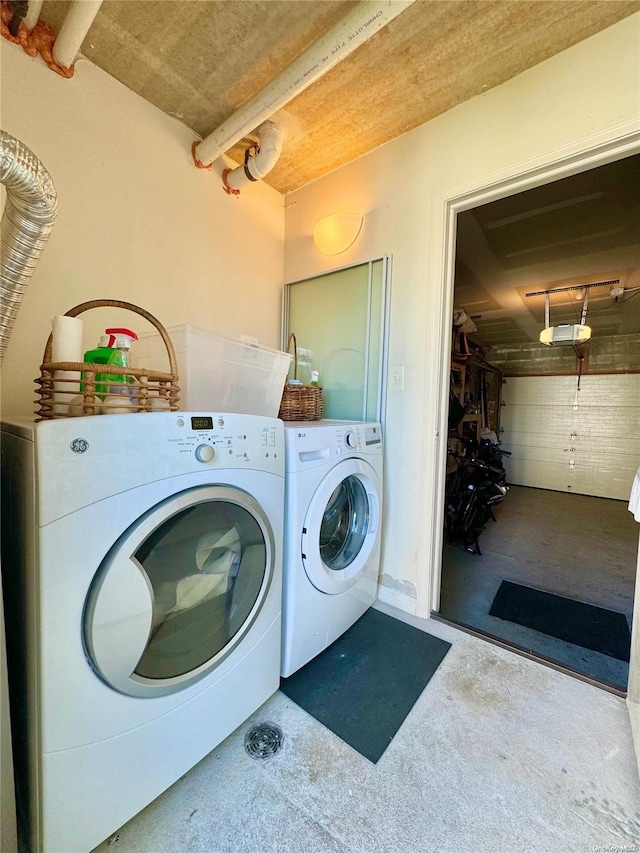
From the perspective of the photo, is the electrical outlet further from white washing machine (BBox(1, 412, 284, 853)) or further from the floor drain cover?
the floor drain cover

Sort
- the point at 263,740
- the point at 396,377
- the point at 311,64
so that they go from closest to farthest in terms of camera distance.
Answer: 1. the point at 263,740
2. the point at 311,64
3. the point at 396,377

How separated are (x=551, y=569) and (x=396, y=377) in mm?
2005

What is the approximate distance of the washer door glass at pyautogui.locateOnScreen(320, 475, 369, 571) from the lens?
150 centimetres

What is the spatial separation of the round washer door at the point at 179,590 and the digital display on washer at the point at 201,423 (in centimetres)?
16

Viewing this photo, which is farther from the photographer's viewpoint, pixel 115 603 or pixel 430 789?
pixel 430 789

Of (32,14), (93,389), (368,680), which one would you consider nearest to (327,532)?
(368,680)

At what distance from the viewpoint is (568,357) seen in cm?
541

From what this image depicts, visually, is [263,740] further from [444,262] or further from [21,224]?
[444,262]

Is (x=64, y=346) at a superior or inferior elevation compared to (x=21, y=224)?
inferior

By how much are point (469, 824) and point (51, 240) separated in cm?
237

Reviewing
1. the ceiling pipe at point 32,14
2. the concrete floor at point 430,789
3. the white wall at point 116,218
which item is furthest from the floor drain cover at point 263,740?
the ceiling pipe at point 32,14

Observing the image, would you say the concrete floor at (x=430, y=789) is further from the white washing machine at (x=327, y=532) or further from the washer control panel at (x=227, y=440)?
the washer control panel at (x=227, y=440)

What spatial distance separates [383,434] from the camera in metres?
1.82

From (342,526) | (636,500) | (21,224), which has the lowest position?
(342,526)
